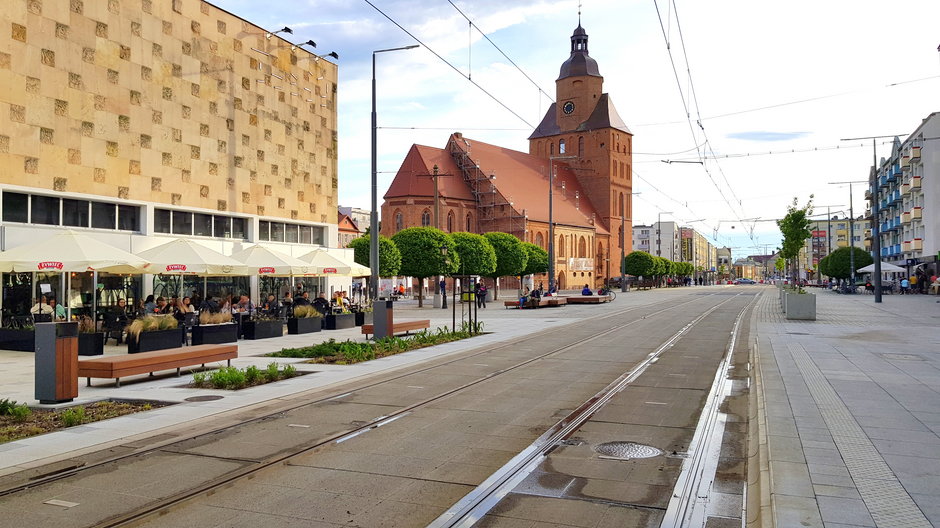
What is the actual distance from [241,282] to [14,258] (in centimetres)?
1313

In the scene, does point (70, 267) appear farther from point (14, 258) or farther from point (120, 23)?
point (120, 23)

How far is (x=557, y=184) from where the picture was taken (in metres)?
94.8

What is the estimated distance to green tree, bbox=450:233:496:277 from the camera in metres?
48.1

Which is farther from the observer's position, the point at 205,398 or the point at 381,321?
the point at 381,321

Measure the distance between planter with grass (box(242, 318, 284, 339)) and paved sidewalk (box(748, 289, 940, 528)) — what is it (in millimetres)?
14600

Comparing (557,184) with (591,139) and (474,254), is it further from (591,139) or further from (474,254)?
(474,254)

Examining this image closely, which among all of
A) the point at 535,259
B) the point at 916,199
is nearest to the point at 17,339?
the point at 535,259

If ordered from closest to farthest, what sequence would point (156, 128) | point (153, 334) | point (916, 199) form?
point (153, 334), point (156, 128), point (916, 199)

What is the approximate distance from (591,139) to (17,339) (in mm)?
84468

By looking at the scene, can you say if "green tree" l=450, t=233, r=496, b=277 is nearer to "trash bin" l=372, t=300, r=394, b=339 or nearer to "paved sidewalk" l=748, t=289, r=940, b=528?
"trash bin" l=372, t=300, r=394, b=339

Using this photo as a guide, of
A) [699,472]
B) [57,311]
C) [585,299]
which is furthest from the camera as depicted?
[585,299]

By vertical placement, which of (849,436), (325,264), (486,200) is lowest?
(849,436)

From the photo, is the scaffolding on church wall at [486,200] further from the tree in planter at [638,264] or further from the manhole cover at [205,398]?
the manhole cover at [205,398]

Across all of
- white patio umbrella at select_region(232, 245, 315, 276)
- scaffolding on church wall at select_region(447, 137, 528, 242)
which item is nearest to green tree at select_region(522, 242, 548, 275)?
scaffolding on church wall at select_region(447, 137, 528, 242)
